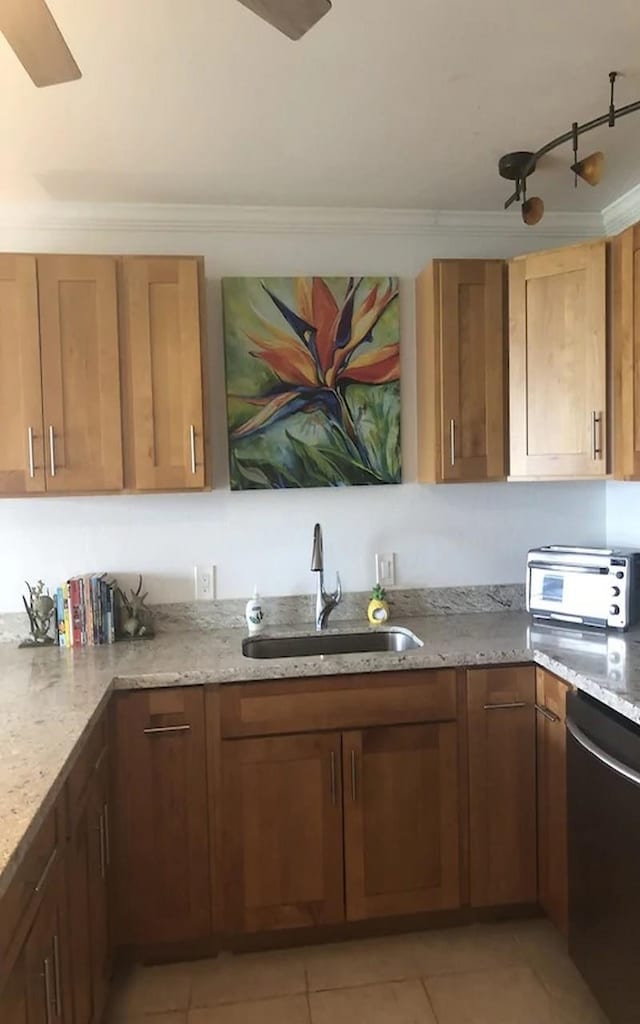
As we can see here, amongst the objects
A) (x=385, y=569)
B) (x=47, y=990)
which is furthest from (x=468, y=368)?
(x=47, y=990)

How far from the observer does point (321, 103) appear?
6.31ft

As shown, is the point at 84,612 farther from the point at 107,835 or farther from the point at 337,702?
the point at 337,702

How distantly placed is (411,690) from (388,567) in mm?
687

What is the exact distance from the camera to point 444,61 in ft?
5.75

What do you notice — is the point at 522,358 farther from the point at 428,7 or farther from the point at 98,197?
the point at 98,197

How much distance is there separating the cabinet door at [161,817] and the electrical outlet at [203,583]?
0.62 meters

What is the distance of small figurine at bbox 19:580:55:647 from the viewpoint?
2.53 metres

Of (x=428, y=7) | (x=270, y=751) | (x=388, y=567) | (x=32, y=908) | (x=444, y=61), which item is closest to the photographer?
(x=32, y=908)

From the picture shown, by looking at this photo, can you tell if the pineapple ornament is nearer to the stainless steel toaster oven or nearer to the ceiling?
the stainless steel toaster oven

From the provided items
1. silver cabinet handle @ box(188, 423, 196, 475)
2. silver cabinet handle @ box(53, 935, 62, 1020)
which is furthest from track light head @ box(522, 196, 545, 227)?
silver cabinet handle @ box(53, 935, 62, 1020)

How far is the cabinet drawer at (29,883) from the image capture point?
44.4 inches

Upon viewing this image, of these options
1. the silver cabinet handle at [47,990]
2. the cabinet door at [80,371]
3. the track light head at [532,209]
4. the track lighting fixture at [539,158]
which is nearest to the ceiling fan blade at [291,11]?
the track lighting fixture at [539,158]

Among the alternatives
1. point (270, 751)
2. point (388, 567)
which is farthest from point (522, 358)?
point (270, 751)

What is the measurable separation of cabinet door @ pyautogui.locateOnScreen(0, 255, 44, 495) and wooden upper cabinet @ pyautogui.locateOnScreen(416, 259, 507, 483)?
1366 mm
